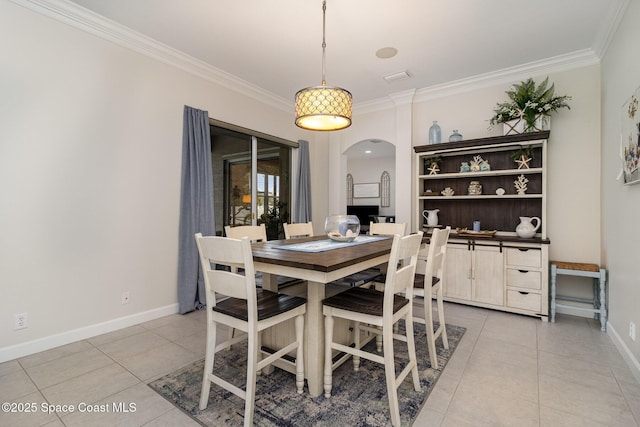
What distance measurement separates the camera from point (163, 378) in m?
2.03

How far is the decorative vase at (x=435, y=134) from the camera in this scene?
4059 mm

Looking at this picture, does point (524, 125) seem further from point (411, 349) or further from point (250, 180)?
point (250, 180)

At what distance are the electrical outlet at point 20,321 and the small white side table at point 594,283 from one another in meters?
4.67

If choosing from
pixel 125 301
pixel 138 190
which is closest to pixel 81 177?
pixel 138 190

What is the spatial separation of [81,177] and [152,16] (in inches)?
60.3

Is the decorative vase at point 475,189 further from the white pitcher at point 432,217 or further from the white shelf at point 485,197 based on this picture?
the white pitcher at point 432,217

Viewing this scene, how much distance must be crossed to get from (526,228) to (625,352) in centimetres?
141

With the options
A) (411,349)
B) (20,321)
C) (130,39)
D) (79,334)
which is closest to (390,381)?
(411,349)

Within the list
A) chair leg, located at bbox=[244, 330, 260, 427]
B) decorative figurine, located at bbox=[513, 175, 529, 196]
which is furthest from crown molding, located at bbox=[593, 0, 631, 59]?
chair leg, located at bbox=[244, 330, 260, 427]

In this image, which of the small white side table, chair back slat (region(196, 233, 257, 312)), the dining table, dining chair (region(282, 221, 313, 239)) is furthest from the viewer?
dining chair (region(282, 221, 313, 239))

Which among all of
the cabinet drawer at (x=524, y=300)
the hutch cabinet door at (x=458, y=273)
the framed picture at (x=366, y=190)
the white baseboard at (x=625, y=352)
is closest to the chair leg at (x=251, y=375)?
the white baseboard at (x=625, y=352)

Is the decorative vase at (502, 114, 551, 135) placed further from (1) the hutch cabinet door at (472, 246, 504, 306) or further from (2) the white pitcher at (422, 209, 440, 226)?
(1) the hutch cabinet door at (472, 246, 504, 306)

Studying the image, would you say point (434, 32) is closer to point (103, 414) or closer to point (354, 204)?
point (103, 414)

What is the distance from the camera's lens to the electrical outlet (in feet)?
7.61
